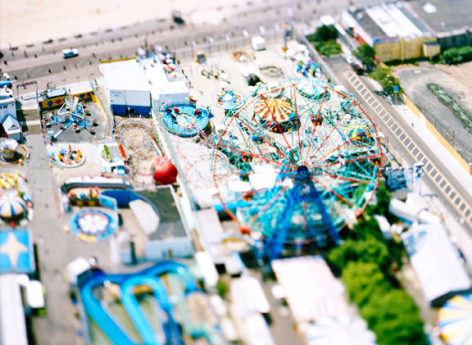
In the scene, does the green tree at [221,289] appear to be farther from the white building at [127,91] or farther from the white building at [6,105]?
the white building at [6,105]

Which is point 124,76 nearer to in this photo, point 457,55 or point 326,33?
point 326,33

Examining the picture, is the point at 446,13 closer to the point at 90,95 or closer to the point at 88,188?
the point at 90,95

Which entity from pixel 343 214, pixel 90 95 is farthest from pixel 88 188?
pixel 343 214

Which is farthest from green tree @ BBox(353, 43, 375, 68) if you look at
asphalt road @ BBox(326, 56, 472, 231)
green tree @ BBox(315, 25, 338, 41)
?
green tree @ BBox(315, 25, 338, 41)

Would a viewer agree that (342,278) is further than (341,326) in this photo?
Yes

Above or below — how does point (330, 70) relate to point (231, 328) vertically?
above

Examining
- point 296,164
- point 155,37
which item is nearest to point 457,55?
point 296,164
